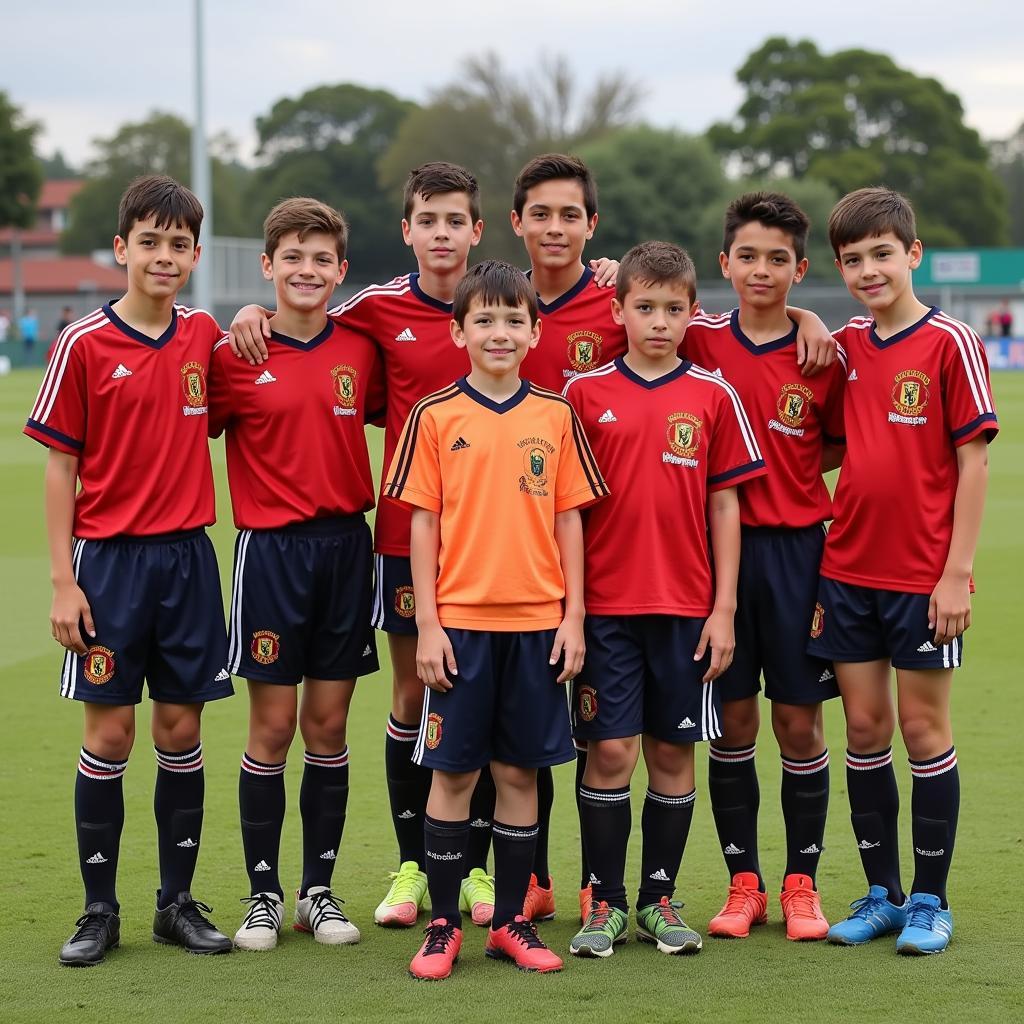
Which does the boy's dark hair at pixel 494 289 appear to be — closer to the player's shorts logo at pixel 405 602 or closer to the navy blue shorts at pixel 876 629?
the player's shorts logo at pixel 405 602

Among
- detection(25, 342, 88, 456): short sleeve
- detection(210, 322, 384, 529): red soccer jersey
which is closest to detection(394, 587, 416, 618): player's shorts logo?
detection(210, 322, 384, 529): red soccer jersey

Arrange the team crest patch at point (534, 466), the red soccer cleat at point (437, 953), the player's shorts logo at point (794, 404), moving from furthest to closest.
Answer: the player's shorts logo at point (794, 404), the team crest patch at point (534, 466), the red soccer cleat at point (437, 953)

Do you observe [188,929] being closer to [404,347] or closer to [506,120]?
[404,347]

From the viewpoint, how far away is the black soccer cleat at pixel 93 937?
156 inches

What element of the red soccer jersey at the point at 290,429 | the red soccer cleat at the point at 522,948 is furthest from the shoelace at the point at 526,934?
the red soccer jersey at the point at 290,429

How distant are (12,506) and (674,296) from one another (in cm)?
1119

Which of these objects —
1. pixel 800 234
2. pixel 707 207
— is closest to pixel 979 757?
pixel 800 234

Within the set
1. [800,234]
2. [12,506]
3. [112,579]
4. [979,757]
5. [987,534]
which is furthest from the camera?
[12,506]

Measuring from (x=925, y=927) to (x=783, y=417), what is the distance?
1473 millimetres

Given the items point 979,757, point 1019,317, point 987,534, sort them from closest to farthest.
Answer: point 979,757 → point 987,534 → point 1019,317

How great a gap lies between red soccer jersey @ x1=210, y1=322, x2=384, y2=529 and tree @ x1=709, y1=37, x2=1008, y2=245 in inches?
2569

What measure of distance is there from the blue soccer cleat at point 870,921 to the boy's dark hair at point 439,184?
2346mm

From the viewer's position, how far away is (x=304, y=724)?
443cm

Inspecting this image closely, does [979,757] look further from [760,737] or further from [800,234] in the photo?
[800,234]
